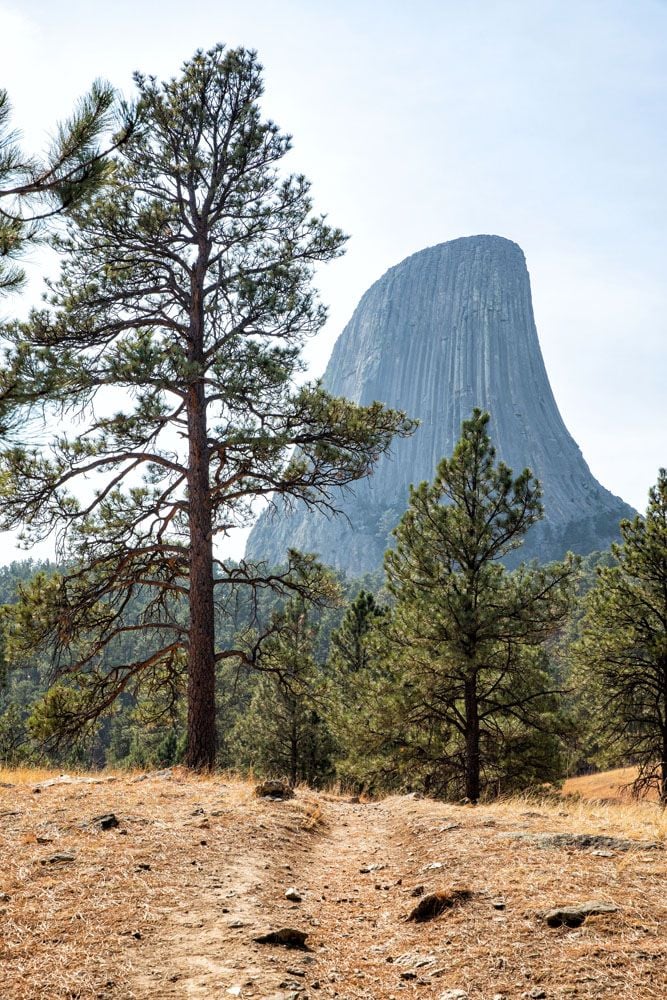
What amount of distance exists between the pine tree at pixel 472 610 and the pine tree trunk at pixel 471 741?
0.02 m

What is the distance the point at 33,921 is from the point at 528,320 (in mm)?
160281

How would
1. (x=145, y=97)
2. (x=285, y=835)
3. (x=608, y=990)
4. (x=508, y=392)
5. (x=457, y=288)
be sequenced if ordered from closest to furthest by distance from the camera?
1. (x=608, y=990)
2. (x=285, y=835)
3. (x=145, y=97)
4. (x=508, y=392)
5. (x=457, y=288)

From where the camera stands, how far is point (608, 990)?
269cm

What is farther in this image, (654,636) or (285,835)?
(654,636)

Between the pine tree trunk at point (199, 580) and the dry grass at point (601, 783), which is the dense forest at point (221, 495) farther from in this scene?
the dry grass at point (601, 783)

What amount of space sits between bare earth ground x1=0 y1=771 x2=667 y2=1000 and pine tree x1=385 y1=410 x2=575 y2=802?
520cm

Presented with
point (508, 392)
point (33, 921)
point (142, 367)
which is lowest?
point (33, 921)

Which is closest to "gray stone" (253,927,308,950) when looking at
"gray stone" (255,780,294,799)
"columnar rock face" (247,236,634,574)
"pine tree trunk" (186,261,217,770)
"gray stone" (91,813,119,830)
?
"gray stone" (91,813,119,830)

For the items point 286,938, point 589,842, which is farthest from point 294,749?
point 286,938

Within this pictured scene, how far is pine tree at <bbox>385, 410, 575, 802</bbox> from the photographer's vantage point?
11.4m

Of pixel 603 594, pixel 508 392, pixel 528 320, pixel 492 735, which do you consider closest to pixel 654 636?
pixel 603 594

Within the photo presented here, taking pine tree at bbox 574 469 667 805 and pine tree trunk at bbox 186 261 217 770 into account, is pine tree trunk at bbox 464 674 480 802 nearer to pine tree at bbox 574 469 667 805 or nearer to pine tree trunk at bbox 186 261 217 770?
pine tree at bbox 574 469 667 805

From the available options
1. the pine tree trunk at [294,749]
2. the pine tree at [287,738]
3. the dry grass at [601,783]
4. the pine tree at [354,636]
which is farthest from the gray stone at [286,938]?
the dry grass at [601,783]

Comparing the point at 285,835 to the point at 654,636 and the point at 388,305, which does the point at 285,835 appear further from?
the point at 388,305
